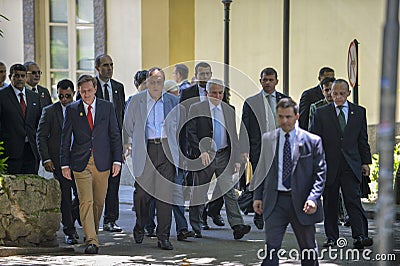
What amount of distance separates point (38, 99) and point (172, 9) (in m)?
5.65

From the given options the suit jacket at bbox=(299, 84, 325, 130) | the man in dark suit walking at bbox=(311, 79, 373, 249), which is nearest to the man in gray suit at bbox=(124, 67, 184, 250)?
the man in dark suit walking at bbox=(311, 79, 373, 249)

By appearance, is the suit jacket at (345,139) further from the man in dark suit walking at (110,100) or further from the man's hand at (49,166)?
the man's hand at (49,166)

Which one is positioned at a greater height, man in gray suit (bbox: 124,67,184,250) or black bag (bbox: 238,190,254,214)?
man in gray suit (bbox: 124,67,184,250)

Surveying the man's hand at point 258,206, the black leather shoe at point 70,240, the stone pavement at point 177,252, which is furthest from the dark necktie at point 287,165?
the black leather shoe at point 70,240

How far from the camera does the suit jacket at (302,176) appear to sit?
8.51 m

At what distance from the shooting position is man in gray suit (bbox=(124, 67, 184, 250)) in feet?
36.3

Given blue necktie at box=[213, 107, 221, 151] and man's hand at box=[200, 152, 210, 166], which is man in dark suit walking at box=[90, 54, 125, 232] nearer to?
man's hand at box=[200, 152, 210, 166]

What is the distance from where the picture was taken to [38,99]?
12539 millimetres

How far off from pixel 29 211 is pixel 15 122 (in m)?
2.00

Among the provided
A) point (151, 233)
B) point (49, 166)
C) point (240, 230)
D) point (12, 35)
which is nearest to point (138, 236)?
point (151, 233)

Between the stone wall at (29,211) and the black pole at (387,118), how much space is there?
6.18 m

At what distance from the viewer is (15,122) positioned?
40.7 feet

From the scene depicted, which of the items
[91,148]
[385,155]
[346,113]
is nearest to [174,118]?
[91,148]

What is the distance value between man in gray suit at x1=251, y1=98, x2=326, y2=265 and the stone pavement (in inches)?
Result: 58.5
